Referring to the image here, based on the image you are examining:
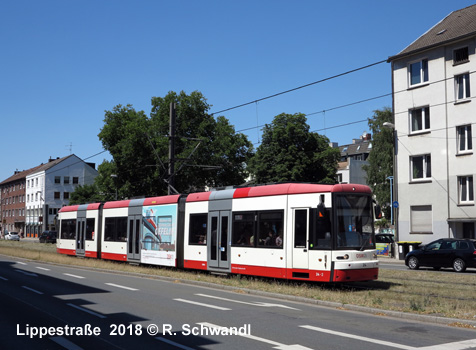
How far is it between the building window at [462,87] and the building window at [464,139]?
1.96 m

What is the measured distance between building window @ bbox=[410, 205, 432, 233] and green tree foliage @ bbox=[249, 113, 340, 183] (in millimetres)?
15600

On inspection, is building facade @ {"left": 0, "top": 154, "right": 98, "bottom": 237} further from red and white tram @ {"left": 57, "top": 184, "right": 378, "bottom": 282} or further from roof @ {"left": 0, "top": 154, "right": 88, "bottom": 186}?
red and white tram @ {"left": 57, "top": 184, "right": 378, "bottom": 282}

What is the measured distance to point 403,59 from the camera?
37.6 m

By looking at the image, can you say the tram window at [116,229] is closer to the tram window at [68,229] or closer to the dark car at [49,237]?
the tram window at [68,229]

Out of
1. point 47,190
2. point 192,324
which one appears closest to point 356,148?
point 47,190

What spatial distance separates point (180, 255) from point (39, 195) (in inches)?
3452

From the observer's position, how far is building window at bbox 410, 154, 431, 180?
118ft

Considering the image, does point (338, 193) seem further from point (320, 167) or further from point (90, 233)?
point (320, 167)

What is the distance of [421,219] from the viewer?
3628 cm

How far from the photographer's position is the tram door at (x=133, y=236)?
2444 centimetres

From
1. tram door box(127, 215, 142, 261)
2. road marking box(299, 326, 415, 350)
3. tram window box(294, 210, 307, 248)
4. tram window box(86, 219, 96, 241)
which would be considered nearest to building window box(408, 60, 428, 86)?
tram door box(127, 215, 142, 261)

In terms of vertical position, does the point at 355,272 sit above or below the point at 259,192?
below

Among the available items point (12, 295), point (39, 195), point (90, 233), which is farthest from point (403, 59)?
point (39, 195)

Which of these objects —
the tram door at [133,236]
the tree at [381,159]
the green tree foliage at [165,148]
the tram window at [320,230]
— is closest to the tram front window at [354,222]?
the tram window at [320,230]
